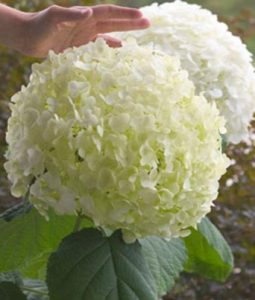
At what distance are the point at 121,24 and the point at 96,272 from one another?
1.08ft

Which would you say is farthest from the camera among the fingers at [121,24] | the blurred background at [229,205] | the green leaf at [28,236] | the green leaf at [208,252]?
the blurred background at [229,205]

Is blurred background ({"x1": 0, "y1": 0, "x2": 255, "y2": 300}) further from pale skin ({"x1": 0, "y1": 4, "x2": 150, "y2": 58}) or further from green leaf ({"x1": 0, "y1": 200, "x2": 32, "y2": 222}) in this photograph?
pale skin ({"x1": 0, "y1": 4, "x2": 150, "y2": 58})

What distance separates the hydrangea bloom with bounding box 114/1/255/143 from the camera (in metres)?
1.52

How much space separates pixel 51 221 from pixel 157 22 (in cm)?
43

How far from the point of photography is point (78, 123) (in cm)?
109

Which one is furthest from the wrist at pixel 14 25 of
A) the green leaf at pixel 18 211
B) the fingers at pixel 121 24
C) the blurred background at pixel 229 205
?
the blurred background at pixel 229 205

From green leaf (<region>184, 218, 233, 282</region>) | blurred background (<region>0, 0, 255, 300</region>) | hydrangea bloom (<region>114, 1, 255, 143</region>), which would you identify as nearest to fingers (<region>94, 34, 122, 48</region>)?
hydrangea bloom (<region>114, 1, 255, 143</region>)

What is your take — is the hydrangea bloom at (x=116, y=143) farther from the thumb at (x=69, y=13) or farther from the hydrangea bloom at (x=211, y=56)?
the hydrangea bloom at (x=211, y=56)

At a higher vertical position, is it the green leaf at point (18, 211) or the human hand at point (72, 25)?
the human hand at point (72, 25)

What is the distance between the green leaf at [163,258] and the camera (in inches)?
51.1

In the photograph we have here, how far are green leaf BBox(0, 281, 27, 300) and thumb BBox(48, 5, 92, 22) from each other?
39cm

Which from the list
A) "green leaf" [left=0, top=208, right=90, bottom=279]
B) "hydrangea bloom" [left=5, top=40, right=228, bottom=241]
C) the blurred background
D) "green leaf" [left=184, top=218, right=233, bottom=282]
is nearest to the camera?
"hydrangea bloom" [left=5, top=40, right=228, bottom=241]

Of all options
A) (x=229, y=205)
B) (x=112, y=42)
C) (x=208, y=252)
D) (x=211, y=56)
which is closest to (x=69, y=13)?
(x=112, y=42)

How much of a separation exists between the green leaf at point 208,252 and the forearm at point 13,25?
441 mm
